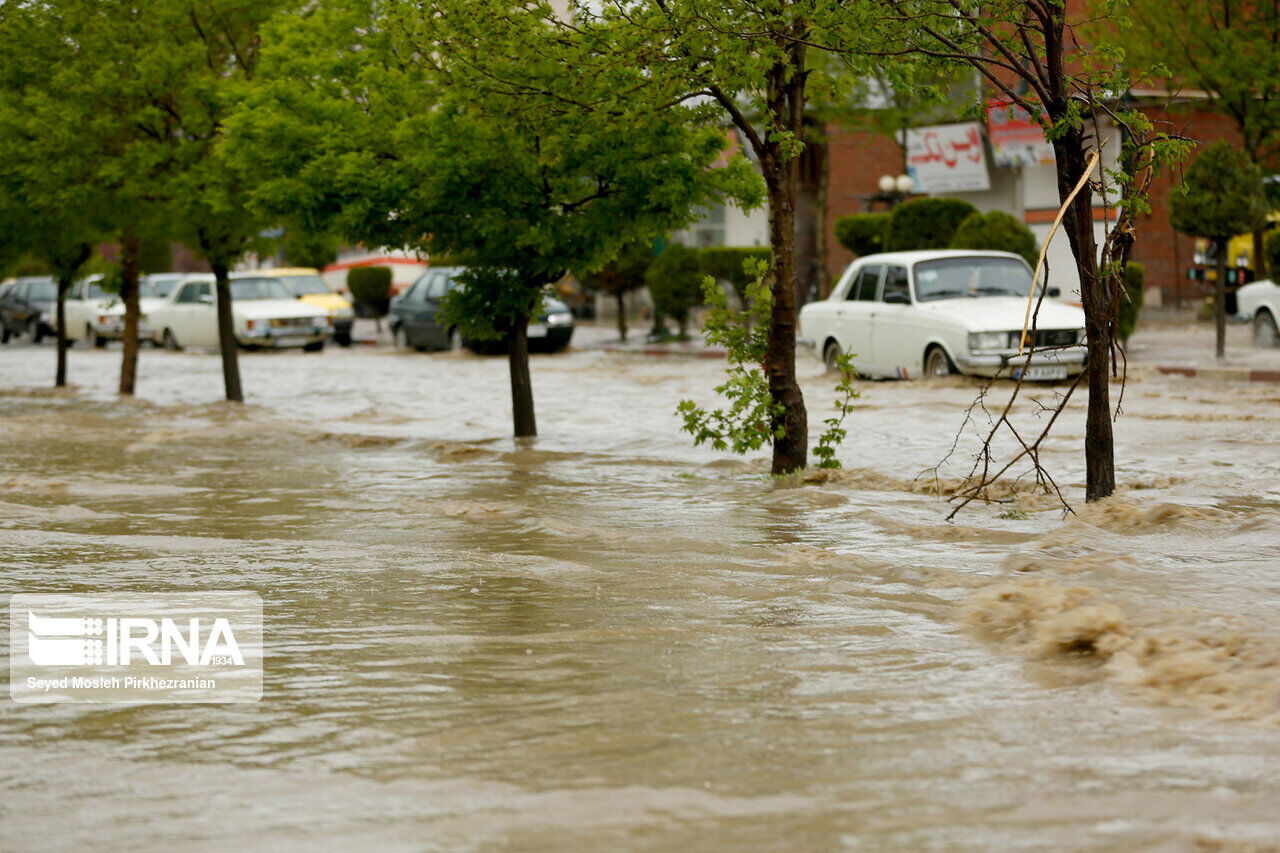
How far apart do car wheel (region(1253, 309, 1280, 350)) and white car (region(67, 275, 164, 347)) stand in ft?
73.5

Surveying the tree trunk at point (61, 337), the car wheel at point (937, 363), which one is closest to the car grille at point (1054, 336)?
the car wheel at point (937, 363)

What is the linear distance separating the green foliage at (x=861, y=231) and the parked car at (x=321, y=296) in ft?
32.0

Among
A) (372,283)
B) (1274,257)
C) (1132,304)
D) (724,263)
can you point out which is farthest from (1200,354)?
(372,283)

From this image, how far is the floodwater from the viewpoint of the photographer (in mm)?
4105

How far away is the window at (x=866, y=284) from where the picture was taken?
739 inches

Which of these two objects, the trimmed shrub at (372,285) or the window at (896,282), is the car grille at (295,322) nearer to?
the trimmed shrub at (372,285)

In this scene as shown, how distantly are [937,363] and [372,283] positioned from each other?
24.5 meters

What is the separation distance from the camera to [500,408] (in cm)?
1805

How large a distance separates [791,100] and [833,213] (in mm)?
30821

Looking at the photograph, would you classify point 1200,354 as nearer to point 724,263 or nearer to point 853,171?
point 724,263

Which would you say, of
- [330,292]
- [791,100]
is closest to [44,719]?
[791,100]

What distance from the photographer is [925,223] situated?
27.2m

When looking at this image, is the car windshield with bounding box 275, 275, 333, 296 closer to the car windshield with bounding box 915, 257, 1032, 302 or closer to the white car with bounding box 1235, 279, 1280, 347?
the car windshield with bounding box 915, 257, 1032, 302

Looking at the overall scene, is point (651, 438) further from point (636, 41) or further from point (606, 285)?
point (606, 285)
